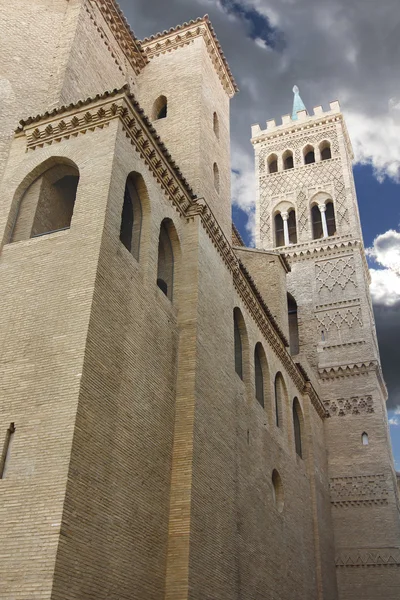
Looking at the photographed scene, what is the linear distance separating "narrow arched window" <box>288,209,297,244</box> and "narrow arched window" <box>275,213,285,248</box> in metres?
0.34

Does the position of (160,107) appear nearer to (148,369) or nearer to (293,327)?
(148,369)

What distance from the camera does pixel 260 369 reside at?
15.5 m

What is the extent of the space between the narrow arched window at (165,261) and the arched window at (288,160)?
18427mm

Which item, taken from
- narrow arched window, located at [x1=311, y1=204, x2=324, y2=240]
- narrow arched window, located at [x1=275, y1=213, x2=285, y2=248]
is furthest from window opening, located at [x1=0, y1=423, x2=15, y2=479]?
narrow arched window, located at [x1=275, y1=213, x2=285, y2=248]

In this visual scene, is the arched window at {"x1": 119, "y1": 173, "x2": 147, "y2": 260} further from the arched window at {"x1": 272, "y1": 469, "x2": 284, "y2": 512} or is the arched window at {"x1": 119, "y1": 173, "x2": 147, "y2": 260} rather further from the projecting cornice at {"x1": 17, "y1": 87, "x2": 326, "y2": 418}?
the arched window at {"x1": 272, "y1": 469, "x2": 284, "y2": 512}

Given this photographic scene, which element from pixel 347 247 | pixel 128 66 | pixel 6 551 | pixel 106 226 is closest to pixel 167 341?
pixel 106 226

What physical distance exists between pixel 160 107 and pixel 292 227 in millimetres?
12298

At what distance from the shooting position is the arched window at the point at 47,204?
987 centimetres

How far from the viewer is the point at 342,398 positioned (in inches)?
839

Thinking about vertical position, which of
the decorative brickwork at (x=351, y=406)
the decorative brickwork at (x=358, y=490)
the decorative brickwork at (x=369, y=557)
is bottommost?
the decorative brickwork at (x=369, y=557)

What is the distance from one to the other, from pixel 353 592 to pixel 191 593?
11851 millimetres

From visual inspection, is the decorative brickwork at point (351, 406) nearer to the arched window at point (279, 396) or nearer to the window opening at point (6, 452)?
the arched window at point (279, 396)

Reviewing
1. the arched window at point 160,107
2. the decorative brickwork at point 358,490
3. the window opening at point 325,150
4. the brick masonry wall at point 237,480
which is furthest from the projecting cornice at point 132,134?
the window opening at point 325,150

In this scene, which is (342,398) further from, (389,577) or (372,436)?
(389,577)
